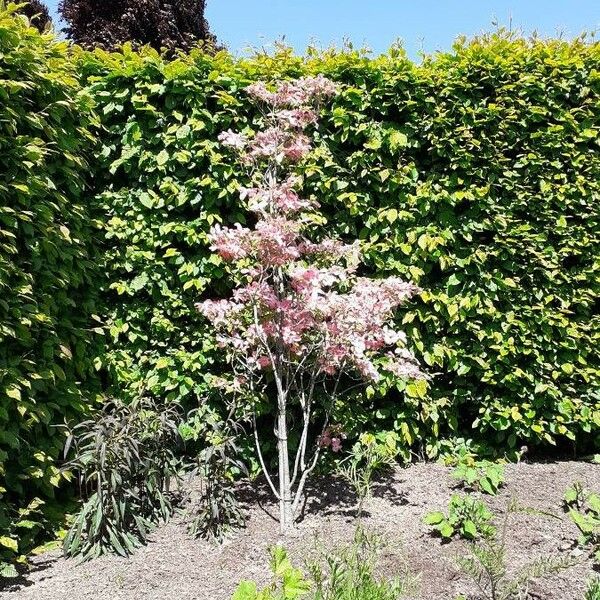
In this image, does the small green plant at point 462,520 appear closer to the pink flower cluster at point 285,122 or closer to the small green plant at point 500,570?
the small green plant at point 500,570

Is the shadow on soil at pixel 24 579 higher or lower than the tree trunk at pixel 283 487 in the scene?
lower

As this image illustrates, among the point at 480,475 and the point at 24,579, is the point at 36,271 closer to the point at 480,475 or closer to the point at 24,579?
the point at 24,579

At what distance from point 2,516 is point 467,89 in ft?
13.3

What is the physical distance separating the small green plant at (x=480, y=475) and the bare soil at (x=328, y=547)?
75 mm

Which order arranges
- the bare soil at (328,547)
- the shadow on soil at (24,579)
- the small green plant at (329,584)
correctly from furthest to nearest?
the shadow on soil at (24,579) → the bare soil at (328,547) → the small green plant at (329,584)

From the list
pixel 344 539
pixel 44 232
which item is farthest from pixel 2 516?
pixel 344 539

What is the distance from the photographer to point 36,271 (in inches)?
146

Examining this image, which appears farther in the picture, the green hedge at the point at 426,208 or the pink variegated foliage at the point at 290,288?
the green hedge at the point at 426,208

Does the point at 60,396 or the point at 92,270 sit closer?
the point at 60,396

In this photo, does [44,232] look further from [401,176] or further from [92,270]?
[401,176]

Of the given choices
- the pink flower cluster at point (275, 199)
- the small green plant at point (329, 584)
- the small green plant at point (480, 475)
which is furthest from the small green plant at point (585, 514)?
the pink flower cluster at point (275, 199)

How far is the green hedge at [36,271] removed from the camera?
348 cm

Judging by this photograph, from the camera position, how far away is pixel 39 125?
3664 millimetres

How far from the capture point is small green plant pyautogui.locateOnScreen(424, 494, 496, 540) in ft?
11.7
